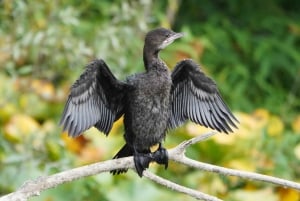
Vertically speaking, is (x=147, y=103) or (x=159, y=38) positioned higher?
(x=159, y=38)

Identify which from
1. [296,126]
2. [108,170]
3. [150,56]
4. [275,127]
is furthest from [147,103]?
[296,126]

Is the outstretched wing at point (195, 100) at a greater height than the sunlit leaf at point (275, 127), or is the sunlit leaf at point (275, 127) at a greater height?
the outstretched wing at point (195, 100)

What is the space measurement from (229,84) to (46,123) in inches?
77.8

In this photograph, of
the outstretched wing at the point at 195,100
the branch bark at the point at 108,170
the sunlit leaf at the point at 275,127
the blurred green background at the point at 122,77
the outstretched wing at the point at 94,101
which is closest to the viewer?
the branch bark at the point at 108,170

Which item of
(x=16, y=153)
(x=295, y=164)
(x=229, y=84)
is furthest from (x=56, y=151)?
(x=229, y=84)

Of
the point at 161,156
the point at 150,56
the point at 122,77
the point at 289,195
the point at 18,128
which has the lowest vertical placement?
the point at 289,195

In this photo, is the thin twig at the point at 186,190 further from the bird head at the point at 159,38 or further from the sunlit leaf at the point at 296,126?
the sunlit leaf at the point at 296,126

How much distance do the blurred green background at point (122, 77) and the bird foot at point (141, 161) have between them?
5.49ft

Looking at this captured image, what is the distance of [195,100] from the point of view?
4004 millimetres

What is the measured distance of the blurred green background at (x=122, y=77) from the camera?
6027 mm

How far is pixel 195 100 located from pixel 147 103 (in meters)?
0.26

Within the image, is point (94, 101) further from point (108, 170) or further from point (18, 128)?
point (18, 128)

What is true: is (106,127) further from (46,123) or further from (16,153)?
(46,123)

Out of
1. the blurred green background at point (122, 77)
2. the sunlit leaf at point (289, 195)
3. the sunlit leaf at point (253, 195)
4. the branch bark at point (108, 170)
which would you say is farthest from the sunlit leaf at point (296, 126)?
the branch bark at point (108, 170)
